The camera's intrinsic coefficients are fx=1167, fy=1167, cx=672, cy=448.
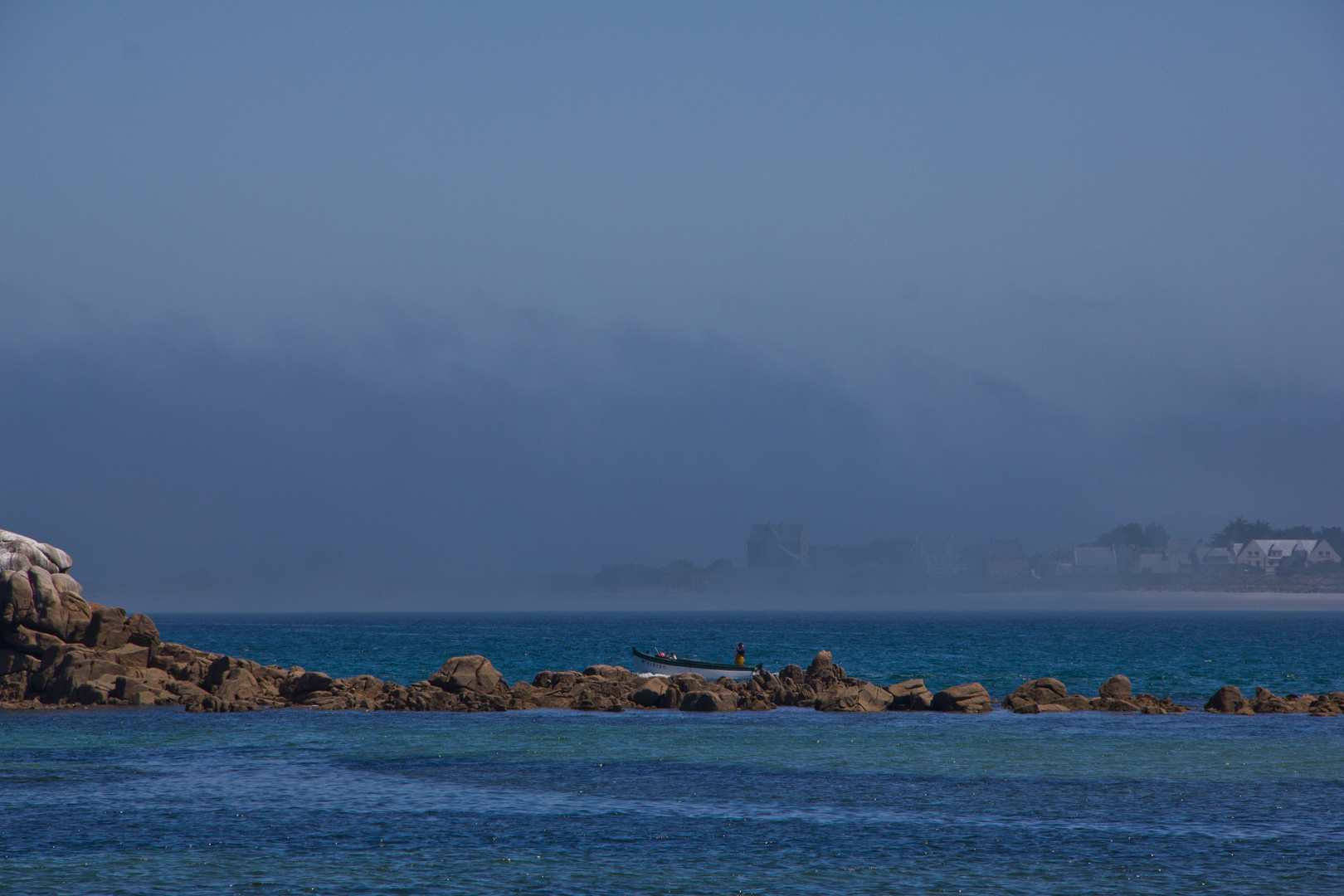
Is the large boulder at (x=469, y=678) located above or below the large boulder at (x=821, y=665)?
below

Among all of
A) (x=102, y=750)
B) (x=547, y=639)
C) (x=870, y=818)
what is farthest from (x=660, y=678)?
(x=547, y=639)

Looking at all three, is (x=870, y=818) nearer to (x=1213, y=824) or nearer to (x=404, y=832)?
(x=1213, y=824)

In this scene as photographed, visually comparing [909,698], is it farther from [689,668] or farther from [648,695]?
[689,668]

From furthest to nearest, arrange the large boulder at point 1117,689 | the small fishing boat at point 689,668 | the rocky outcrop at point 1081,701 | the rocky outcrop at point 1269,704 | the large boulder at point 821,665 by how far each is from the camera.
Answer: the small fishing boat at point 689,668 < the large boulder at point 821,665 < the large boulder at point 1117,689 < the rocky outcrop at point 1081,701 < the rocky outcrop at point 1269,704

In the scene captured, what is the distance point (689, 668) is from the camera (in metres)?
65.4

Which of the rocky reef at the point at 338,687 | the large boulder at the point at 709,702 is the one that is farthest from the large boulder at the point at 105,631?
the large boulder at the point at 709,702

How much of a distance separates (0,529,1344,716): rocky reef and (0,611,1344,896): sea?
2220mm

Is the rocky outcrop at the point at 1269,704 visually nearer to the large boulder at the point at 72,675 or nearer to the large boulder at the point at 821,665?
the large boulder at the point at 821,665

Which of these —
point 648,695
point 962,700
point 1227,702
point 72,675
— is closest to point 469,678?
point 648,695

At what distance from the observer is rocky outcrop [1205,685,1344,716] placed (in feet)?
165

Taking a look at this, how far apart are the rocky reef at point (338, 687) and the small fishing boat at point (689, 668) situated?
23.0ft

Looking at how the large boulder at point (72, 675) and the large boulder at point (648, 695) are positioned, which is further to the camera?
the large boulder at point (648, 695)

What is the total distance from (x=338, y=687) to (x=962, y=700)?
A: 28852mm

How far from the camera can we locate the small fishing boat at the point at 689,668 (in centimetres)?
6475
